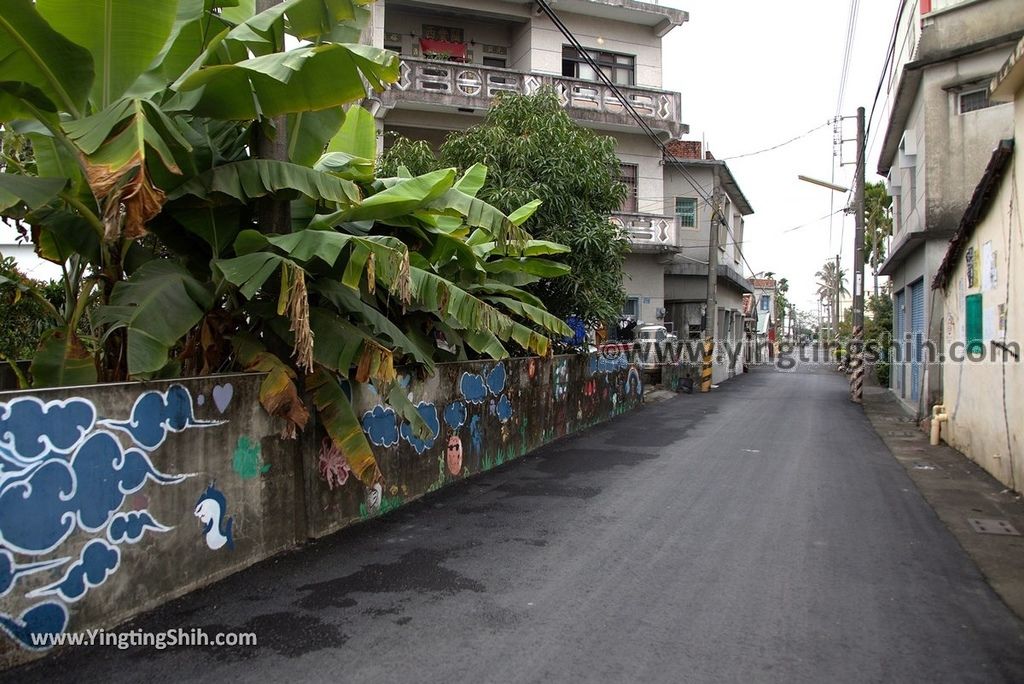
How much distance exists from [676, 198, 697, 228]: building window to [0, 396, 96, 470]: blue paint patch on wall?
27059 mm

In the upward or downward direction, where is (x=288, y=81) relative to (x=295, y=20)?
downward

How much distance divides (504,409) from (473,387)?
1.20 metres

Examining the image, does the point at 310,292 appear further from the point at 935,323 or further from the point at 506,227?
the point at 935,323

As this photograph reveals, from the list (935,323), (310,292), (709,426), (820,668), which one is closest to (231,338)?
(310,292)

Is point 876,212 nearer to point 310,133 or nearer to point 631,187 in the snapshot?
point 631,187

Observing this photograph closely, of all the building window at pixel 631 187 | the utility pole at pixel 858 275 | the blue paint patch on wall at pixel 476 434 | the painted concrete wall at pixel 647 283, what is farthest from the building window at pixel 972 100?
the blue paint patch on wall at pixel 476 434

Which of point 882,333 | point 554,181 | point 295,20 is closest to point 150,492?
point 295,20

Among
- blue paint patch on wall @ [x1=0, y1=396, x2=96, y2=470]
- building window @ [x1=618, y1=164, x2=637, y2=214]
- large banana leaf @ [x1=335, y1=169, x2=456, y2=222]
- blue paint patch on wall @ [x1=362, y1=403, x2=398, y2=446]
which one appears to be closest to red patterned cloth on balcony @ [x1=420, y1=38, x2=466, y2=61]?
building window @ [x1=618, y1=164, x2=637, y2=214]

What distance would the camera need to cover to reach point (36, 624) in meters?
4.27

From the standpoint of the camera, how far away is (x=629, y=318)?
2462 cm

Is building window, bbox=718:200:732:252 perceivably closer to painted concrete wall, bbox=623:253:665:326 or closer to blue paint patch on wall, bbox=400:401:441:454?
painted concrete wall, bbox=623:253:665:326

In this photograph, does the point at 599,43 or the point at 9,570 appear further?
the point at 599,43

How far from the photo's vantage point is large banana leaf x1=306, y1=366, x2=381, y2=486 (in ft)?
21.6

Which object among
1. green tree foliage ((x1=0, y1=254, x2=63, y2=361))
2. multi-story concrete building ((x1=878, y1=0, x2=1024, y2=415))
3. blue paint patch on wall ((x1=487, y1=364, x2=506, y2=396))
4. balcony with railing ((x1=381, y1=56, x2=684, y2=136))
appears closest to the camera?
green tree foliage ((x1=0, y1=254, x2=63, y2=361))
